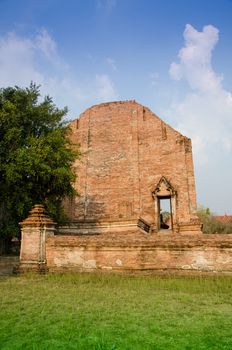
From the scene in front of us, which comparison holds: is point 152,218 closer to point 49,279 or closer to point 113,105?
point 113,105

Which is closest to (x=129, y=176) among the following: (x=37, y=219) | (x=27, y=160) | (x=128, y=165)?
(x=128, y=165)

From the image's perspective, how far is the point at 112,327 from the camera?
3318mm

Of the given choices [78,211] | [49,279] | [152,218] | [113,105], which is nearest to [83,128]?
[113,105]

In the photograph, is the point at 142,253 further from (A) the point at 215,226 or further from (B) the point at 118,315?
(A) the point at 215,226

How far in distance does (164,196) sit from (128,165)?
3.32 metres

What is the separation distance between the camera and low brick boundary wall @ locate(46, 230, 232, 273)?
7.06 meters

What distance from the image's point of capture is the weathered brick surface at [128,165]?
18203mm

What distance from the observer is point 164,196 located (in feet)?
59.8

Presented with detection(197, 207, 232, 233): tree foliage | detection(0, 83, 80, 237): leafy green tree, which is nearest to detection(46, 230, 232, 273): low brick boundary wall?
detection(0, 83, 80, 237): leafy green tree

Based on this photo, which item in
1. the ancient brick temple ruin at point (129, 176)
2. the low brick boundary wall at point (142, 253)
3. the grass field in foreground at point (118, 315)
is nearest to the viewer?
the grass field in foreground at point (118, 315)

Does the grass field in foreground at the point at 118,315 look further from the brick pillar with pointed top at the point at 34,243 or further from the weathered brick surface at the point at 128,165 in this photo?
the weathered brick surface at the point at 128,165

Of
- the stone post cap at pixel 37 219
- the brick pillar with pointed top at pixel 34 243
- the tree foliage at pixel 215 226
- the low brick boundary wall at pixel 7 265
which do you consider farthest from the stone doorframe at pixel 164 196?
the tree foliage at pixel 215 226

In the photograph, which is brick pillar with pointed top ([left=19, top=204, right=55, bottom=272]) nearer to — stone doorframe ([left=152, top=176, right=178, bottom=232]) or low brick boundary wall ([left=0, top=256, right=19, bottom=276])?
low brick boundary wall ([left=0, top=256, right=19, bottom=276])

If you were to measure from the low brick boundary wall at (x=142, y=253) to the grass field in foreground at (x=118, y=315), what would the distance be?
594 mm
